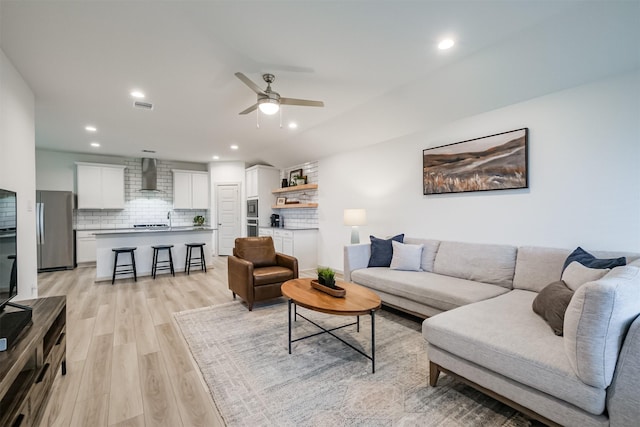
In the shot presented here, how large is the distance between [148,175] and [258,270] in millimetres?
5460

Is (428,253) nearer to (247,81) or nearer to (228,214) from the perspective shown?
(247,81)

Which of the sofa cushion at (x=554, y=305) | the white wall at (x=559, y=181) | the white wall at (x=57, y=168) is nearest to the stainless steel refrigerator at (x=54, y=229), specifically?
the white wall at (x=57, y=168)

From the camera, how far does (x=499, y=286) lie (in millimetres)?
2916

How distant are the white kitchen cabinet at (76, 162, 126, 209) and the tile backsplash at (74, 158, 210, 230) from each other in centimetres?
33

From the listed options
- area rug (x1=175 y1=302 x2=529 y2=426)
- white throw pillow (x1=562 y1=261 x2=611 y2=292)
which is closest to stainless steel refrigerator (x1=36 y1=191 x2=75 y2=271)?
area rug (x1=175 y1=302 x2=529 y2=426)

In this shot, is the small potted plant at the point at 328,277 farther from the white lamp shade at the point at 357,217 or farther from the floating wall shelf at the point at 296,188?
the floating wall shelf at the point at 296,188

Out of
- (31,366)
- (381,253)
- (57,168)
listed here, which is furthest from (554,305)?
(57,168)

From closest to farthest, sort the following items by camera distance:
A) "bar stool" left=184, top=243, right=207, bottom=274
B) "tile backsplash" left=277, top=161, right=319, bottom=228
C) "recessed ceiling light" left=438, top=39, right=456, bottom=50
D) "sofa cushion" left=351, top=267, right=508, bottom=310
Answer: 1. "recessed ceiling light" left=438, top=39, right=456, bottom=50
2. "sofa cushion" left=351, top=267, right=508, bottom=310
3. "bar stool" left=184, top=243, right=207, bottom=274
4. "tile backsplash" left=277, top=161, right=319, bottom=228

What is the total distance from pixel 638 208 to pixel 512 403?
2133 millimetres

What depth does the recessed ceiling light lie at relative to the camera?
7.86 feet

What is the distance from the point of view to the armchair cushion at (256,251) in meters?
3.96

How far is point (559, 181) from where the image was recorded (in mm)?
2814

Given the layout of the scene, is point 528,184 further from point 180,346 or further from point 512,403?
point 180,346

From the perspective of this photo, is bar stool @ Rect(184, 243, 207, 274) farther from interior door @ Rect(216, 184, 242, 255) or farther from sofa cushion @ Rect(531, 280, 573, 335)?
sofa cushion @ Rect(531, 280, 573, 335)
